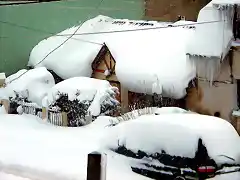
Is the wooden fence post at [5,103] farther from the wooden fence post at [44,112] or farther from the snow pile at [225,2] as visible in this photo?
the snow pile at [225,2]

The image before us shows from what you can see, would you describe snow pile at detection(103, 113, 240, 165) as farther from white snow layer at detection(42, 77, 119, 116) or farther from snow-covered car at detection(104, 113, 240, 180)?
white snow layer at detection(42, 77, 119, 116)

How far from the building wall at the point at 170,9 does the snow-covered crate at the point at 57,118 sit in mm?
8277

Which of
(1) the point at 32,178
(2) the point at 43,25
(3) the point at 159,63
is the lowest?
(1) the point at 32,178

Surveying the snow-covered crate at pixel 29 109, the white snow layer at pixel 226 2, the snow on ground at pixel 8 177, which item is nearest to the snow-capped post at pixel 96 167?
the snow on ground at pixel 8 177

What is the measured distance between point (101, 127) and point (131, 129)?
2586 millimetres

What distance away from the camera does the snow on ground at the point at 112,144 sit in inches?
331

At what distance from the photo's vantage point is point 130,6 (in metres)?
21.2

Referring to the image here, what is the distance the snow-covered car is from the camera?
→ 8305 millimetres

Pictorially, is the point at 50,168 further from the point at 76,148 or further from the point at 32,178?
the point at 76,148

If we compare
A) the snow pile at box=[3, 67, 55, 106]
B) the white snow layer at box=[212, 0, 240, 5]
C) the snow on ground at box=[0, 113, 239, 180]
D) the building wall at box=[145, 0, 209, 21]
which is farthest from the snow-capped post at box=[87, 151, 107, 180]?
the building wall at box=[145, 0, 209, 21]

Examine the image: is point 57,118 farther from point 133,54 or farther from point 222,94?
point 222,94

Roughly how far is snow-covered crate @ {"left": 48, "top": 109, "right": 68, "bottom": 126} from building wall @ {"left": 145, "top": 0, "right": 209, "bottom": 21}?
8.28 meters

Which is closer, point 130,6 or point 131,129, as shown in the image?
point 131,129

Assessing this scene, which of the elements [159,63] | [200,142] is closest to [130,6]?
[159,63]
